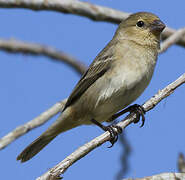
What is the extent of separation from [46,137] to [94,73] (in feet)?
3.79

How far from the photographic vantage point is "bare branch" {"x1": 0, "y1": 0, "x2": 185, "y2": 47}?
224 inches

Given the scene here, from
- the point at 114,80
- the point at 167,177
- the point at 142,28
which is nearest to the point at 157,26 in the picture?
Result: the point at 142,28

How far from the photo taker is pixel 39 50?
7.21m

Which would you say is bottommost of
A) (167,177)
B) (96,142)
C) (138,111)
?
(167,177)

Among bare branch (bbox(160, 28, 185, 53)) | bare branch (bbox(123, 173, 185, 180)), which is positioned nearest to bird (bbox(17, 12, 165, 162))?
bare branch (bbox(160, 28, 185, 53))

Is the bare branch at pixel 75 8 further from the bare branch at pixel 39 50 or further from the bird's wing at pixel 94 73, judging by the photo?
the bare branch at pixel 39 50

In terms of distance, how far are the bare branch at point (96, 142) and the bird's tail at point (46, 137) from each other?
1197 millimetres

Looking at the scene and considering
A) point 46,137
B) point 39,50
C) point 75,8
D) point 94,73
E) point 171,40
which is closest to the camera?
point 94,73

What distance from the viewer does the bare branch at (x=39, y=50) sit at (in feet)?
23.0

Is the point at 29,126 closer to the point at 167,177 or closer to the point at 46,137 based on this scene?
the point at 46,137

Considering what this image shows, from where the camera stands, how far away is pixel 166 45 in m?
6.27

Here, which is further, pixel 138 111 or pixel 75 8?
pixel 75 8

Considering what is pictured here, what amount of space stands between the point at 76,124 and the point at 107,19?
1749mm

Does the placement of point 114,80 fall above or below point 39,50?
below
